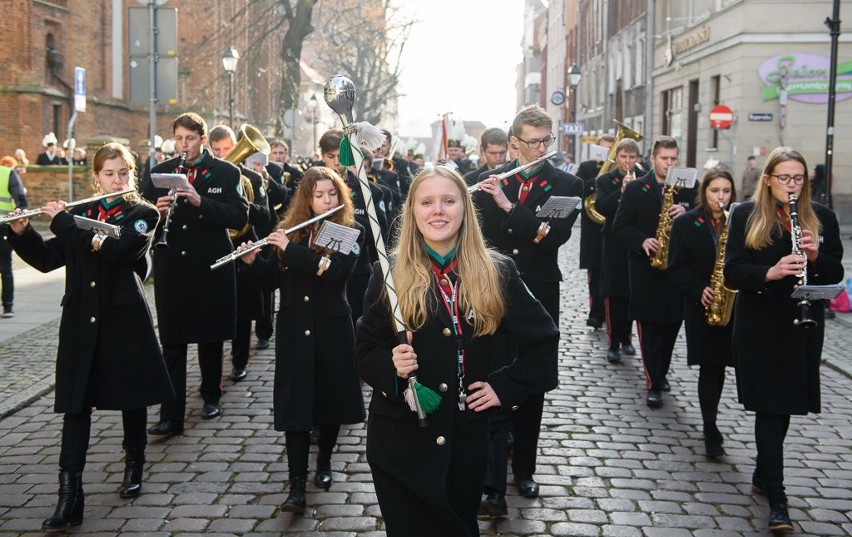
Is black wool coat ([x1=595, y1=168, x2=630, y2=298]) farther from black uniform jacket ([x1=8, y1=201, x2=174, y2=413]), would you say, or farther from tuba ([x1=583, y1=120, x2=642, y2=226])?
black uniform jacket ([x1=8, y1=201, x2=174, y2=413])

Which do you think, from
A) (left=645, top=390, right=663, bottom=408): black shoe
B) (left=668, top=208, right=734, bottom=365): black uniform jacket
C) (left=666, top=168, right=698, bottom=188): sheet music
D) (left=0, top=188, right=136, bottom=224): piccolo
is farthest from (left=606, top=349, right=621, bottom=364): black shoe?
Result: (left=0, top=188, right=136, bottom=224): piccolo

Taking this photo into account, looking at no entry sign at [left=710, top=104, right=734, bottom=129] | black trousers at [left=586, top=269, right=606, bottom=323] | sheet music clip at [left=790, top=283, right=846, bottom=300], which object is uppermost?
no entry sign at [left=710, top=104, right=734, bottom=129]

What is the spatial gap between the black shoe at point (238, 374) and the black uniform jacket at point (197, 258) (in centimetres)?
160

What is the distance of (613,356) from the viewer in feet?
35.2

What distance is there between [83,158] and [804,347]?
1183 inches

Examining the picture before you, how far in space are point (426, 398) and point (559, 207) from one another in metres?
3.18

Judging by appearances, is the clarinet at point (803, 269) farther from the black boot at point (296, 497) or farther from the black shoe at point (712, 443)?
the black boot at point (296, 497)

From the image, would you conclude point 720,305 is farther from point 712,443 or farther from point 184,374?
point 184,374

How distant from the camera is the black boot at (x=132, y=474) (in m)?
6.32

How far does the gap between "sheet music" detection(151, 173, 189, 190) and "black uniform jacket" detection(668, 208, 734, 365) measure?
336 cm

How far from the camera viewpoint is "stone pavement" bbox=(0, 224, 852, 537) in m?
5.90

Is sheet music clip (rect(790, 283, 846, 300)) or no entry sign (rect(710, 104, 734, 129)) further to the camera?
no entry sign (rect(710, 104, 734, 129))

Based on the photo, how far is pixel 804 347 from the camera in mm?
6039

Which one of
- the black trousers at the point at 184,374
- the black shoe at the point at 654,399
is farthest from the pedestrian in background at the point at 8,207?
the black shoe at the point at 654,399
